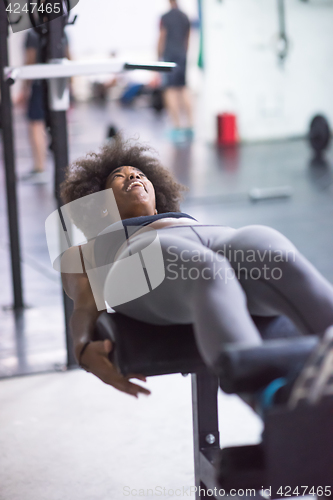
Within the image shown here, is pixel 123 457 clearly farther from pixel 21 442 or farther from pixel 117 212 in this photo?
pixel 117 212

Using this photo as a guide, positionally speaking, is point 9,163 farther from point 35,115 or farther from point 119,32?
point 119,32

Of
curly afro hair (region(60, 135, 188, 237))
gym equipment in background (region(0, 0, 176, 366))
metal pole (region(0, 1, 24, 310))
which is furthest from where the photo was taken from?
metal pole (region(0, 1, 24, 310))

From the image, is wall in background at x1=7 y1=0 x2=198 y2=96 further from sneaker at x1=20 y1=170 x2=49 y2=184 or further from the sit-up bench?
the sit-up bench

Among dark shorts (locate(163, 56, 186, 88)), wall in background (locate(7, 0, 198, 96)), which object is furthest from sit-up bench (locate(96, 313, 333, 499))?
wall in background (locate(7, 0, 198, 96))

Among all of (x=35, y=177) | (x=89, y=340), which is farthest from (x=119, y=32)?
(x=89, y=340)

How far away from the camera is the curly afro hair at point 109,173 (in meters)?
1.79

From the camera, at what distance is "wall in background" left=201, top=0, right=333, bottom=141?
7.09 metres

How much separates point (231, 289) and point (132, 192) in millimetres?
603

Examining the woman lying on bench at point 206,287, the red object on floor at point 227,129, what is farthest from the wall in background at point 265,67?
the woman lying on bench at point 206,287

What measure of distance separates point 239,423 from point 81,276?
789mm

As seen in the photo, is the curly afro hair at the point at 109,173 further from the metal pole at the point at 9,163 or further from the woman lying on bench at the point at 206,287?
the metal pole at the point at 9,163

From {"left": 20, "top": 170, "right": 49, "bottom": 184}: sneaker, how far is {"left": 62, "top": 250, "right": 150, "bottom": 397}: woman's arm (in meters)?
4.22

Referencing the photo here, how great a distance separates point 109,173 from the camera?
182cm

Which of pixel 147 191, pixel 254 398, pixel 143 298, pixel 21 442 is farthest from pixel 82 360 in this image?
pixel 21 442
